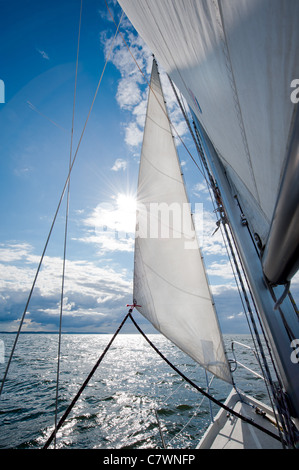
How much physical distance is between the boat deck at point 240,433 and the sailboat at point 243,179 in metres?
0.02

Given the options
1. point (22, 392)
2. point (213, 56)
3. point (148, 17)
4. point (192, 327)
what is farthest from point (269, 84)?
point (22, 392)

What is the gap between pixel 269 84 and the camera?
0.65 meters

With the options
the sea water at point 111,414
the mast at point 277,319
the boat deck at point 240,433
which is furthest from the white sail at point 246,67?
the boat deck at point 240,433

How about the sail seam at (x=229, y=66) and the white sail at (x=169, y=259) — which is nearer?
the sail seam at (x=229, y=66)

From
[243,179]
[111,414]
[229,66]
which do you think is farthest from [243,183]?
[111,414]

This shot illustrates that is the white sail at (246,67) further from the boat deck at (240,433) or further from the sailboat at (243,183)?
the boat deck at (240,433)

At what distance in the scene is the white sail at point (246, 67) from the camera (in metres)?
0.56

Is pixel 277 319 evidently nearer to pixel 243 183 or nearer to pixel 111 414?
pixel 243 183

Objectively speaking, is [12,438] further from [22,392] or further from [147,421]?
[22,392]

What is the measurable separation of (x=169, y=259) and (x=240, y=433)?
295 centimetres

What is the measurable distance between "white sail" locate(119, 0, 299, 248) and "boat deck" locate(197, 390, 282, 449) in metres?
3.61

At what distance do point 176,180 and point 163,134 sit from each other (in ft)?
4.64

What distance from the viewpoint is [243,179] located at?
1.34 metres

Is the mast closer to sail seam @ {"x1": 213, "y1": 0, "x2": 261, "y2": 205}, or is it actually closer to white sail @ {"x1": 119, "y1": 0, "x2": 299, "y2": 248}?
white sail @ {"x1": 119, "y1": 0, "x2": 299, "y2": 248}
